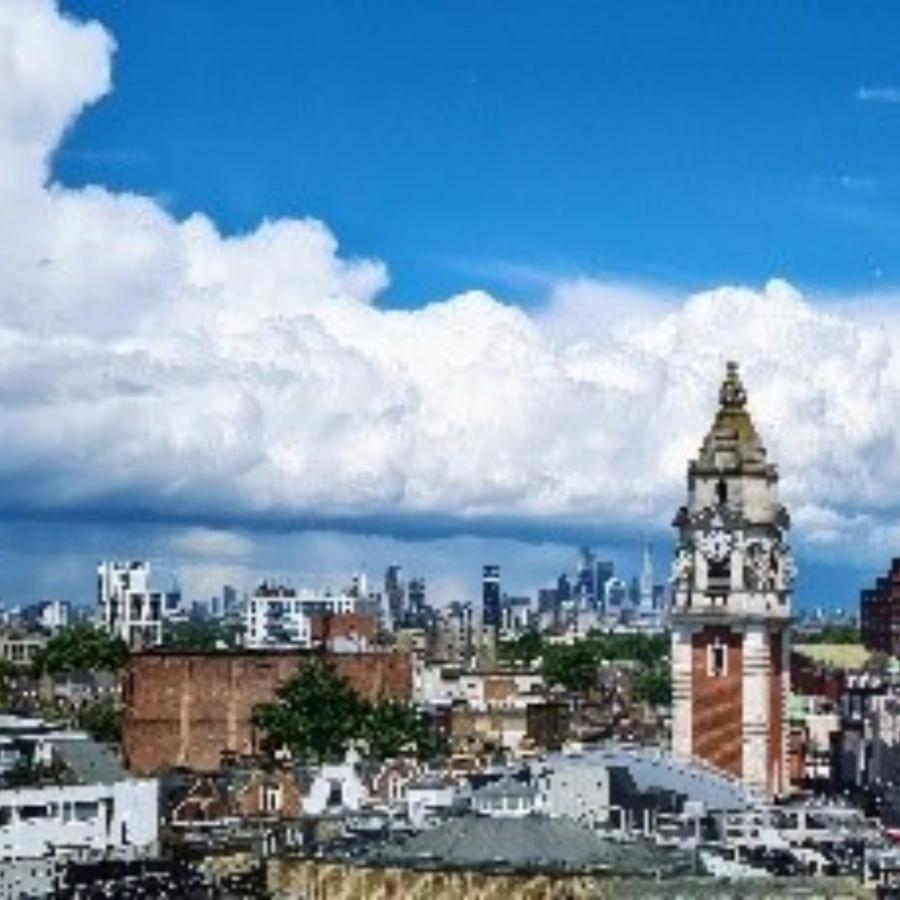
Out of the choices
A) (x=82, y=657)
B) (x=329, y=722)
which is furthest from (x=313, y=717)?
(x=82, y=657)

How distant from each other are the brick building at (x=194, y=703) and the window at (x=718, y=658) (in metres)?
31.2

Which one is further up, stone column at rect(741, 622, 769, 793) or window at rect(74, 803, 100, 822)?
stone column at rect(741, 622, 769, 793)

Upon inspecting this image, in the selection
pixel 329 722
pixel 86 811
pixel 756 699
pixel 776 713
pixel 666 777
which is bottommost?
pixel 86 811

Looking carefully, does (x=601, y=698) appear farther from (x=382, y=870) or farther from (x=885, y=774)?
(x=382, y=870)

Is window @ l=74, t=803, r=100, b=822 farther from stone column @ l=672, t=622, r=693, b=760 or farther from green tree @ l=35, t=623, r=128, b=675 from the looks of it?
green tree @ l=35, t=623, r=128, b=675

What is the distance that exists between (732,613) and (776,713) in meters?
4.71

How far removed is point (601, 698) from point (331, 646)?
120 feet

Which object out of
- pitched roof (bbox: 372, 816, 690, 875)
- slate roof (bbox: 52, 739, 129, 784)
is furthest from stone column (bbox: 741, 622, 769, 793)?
pitched roof (bbox: 372, 816, 690, 875)

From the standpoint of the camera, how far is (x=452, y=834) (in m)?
57.8

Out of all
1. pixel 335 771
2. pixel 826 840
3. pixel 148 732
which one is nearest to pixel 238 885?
pixel 826 840

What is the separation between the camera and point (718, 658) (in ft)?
357

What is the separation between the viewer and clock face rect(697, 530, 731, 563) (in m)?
109

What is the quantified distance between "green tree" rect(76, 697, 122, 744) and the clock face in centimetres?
4037

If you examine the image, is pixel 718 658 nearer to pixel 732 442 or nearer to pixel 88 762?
pixel 732 442
